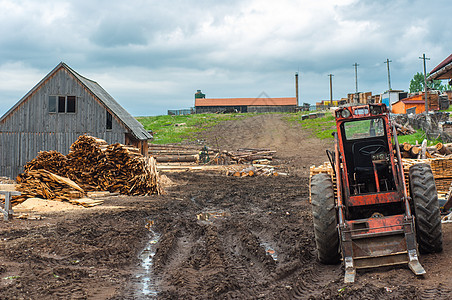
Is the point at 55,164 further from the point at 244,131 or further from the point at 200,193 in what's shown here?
the point at 244,131

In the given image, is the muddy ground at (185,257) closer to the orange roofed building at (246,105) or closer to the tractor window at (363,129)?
the tractor window at (363,129)

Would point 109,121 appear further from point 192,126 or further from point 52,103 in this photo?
point 192,126

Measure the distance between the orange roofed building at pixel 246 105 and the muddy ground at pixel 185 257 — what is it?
64573 mm

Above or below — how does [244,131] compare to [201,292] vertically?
above

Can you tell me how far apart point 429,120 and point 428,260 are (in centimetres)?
2467

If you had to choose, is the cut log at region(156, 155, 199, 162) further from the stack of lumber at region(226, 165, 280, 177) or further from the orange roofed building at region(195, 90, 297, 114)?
the orange roofed building at region(195, 90, 297, 114)

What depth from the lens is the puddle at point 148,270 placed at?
682cm

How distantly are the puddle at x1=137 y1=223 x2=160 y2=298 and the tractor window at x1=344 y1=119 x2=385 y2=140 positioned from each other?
4729 mm

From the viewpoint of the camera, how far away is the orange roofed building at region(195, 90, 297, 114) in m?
80.9

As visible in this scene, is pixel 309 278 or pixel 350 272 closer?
pixel 350 272

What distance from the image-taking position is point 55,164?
17.3 metres

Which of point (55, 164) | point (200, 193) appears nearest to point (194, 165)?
point (200, 193)

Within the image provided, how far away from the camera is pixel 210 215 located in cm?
1451

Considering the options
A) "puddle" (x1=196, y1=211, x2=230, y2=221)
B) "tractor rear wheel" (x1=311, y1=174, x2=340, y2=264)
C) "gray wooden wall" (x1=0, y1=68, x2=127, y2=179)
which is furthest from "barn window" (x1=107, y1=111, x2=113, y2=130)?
"tractor rear wheel" (x1=311, y1=174, x2=340, y2=264)
